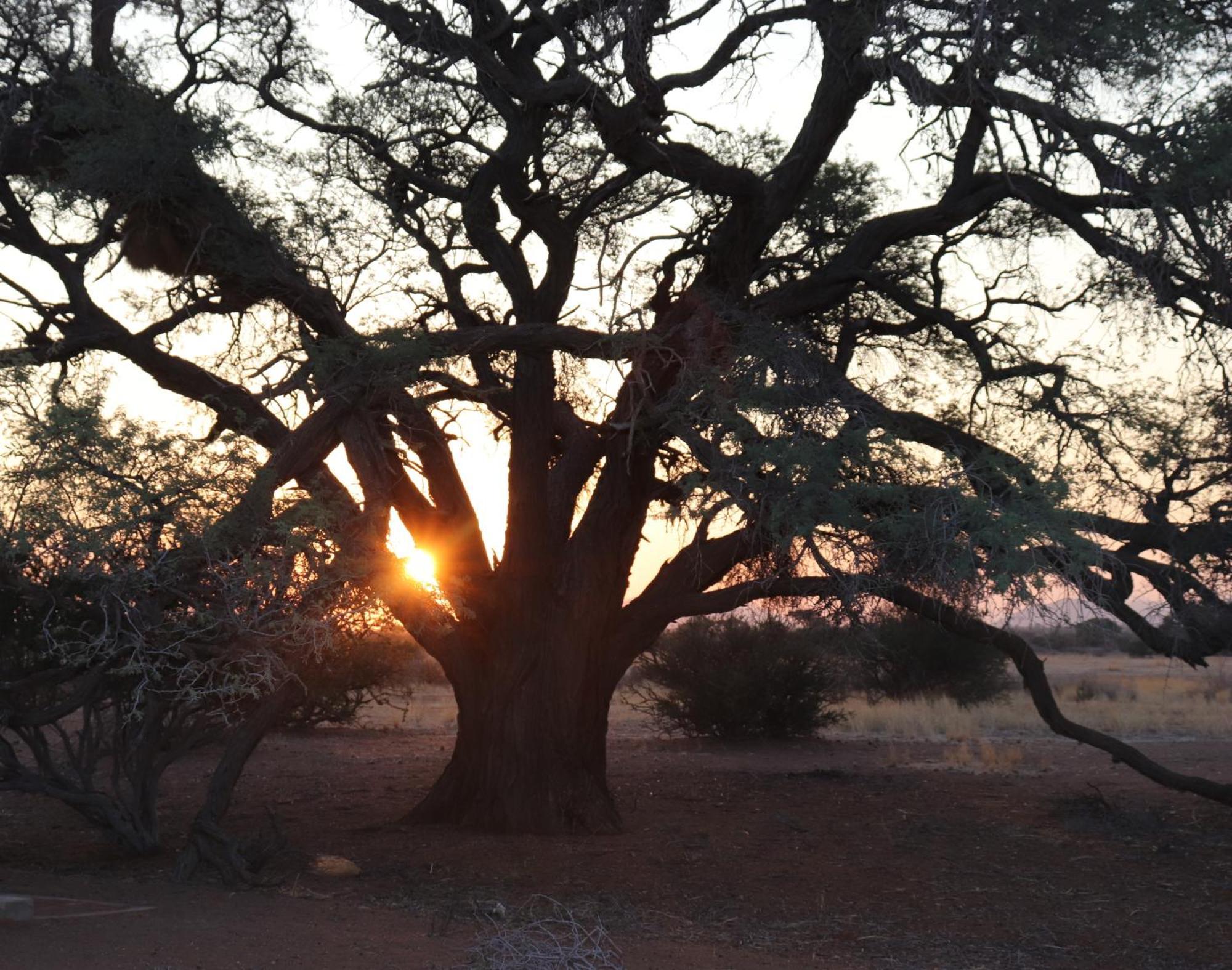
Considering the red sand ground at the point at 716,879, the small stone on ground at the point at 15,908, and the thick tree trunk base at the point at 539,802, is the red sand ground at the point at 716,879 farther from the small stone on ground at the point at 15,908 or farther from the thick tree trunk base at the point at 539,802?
the thick tree trunk base at the point at 539,802

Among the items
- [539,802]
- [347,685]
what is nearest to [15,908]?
[539,802]

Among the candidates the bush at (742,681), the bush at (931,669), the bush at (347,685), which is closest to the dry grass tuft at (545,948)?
the bush at (347,685)

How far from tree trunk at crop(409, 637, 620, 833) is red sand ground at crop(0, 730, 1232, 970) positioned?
324 millimetres

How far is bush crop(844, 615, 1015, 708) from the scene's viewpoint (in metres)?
29.6

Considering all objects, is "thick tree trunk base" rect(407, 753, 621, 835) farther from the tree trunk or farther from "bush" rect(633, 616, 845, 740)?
"bush" rect(633, 616, 845, 740)

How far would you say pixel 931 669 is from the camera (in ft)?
100.0

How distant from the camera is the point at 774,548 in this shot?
31.9 feet

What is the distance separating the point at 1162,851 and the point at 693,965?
6.05 m

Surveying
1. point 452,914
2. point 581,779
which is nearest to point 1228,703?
point 581,779

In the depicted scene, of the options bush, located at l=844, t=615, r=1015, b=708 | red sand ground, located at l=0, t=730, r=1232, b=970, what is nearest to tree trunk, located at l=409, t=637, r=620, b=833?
red sand ground, located at l=0, t=730, r=1232, b=970

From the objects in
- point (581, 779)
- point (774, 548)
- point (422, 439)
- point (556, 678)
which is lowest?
point (581, 779)

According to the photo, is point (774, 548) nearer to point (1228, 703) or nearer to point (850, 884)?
point (850, 884)

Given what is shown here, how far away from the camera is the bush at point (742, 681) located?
72.2 feet

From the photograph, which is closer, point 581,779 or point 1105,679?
point 581,779
